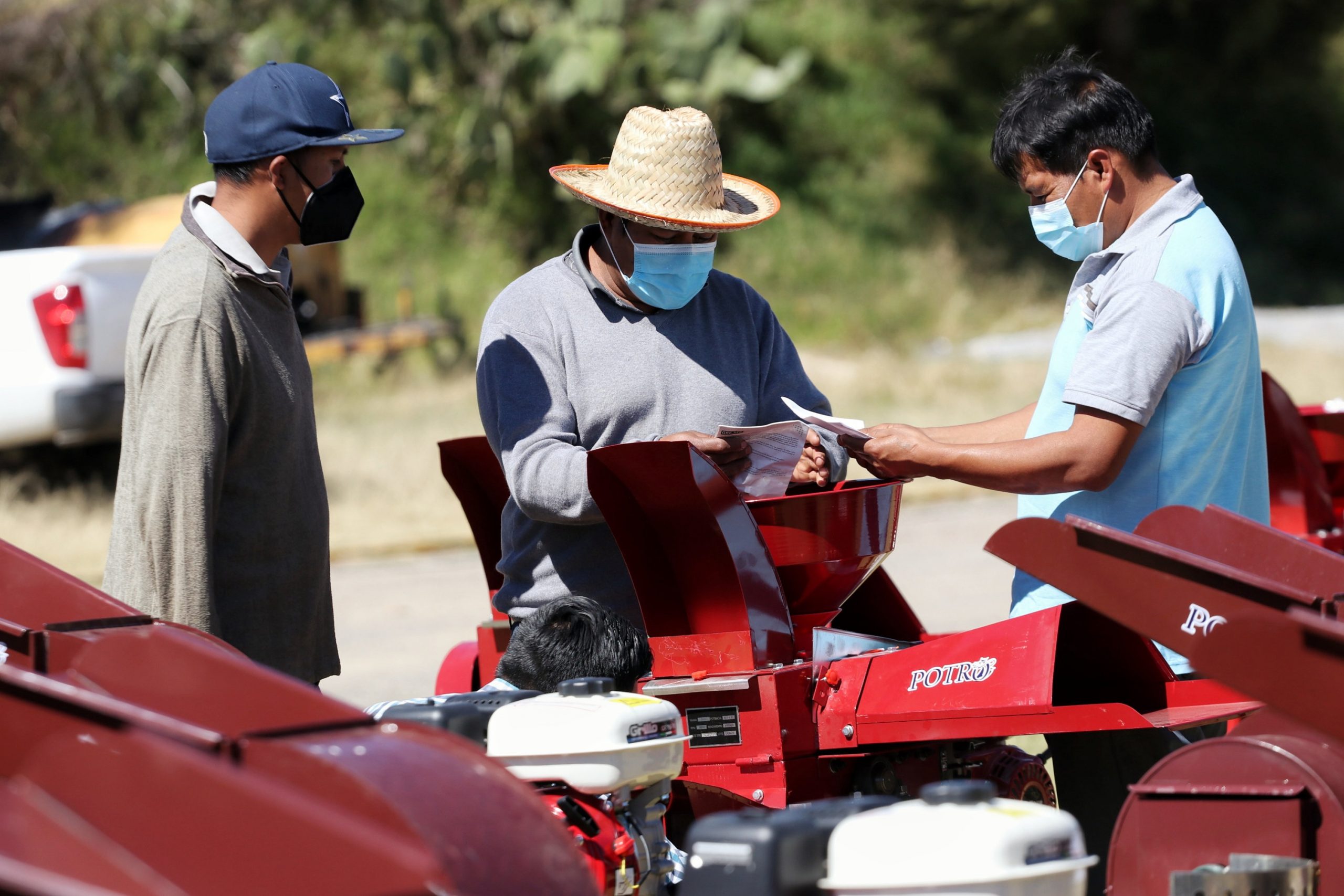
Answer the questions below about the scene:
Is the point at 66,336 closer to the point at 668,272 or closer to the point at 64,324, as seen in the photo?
the point at 64,324

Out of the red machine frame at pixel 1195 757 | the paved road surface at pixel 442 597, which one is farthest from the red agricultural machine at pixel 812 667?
the paved road surface at pixel 442 597

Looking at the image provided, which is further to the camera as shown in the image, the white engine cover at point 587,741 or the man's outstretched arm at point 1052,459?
the man's outstretched arm at point 1052,459

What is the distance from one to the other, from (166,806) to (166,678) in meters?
0.36

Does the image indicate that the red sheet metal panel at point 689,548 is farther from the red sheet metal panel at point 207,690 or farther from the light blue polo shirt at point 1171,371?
the red sheet metal panel at point 207,690

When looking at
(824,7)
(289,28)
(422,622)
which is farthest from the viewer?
(824,7)

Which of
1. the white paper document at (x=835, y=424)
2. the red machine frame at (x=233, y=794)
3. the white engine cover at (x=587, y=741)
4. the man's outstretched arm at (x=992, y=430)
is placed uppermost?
the white paper document at (x=835, y=424)

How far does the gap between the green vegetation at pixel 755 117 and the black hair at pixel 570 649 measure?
1516 cm

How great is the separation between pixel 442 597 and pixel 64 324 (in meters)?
2.66

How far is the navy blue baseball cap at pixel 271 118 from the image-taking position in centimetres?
306

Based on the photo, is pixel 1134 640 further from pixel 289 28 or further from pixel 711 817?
pixel 289 28

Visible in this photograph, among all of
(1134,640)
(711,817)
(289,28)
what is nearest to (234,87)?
(711,817)

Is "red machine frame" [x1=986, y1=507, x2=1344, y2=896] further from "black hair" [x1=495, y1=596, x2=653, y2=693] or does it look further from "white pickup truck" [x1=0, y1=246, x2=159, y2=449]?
"white pickup truck" [x1=0, y1=246, x2=159, y2=449]

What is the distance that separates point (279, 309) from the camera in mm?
3160

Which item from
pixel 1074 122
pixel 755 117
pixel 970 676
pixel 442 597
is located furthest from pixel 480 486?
pixel 755 117
